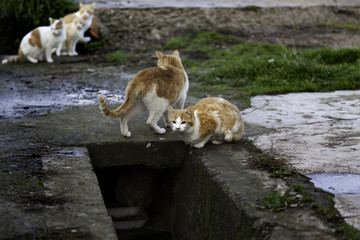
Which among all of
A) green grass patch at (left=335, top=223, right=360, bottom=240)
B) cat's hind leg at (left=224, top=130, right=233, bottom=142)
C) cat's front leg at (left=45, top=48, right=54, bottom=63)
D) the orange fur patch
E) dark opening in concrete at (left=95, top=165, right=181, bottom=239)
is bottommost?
dark opening in concrete at (left=95, top=165, right=181, bottom=239)

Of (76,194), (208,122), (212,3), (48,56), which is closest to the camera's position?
(76,194)

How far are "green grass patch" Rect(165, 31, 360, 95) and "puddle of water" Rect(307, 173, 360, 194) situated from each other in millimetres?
2874

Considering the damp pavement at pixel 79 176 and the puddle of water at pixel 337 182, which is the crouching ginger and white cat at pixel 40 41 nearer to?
the damp pavement at pixel 79 176

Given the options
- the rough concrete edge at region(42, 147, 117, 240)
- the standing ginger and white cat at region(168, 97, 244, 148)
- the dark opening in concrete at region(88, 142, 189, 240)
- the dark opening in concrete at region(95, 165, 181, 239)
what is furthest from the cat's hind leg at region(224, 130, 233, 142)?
the rough concrete edge at region(42, 147, 117, 240)

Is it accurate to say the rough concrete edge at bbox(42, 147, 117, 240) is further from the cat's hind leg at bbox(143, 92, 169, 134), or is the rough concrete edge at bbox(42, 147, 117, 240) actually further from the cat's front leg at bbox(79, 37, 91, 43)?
the cat's front leg at bbox(79, 37, 91, 43)

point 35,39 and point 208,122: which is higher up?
point 208,122

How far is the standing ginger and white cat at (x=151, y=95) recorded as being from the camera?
170 inches

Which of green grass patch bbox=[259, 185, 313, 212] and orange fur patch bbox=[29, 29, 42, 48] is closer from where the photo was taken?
green grass patch bbox=[259, 185, 313, 212]

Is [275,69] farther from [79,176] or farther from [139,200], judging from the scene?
[79,176]

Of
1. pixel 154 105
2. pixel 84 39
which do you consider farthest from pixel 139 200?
pixel 84 39

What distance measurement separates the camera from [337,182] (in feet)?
11.5

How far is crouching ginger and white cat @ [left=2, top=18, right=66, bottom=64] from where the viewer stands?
9.02 meters

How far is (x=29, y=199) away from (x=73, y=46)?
702 cm

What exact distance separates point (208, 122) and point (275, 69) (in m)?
3.30
